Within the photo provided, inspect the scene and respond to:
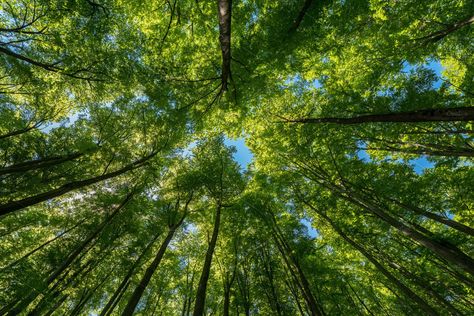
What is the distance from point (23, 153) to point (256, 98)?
9889 mm

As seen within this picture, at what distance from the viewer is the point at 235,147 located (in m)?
13.5

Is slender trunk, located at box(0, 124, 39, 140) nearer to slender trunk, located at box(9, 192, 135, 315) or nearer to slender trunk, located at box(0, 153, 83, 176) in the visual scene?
slender trunk, located at box(0, 153, 83, 176)

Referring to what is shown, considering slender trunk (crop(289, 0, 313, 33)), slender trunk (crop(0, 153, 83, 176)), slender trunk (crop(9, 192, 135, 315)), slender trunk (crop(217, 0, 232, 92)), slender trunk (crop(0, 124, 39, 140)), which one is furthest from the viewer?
slender trunk (crop(0, 124, 39, 140))

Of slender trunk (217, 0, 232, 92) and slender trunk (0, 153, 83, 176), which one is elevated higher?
slender trunk (0, 153, 83, 176)

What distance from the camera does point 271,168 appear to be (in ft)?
37.4

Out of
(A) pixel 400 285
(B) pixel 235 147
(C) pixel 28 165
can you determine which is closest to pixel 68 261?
(C) pixel 28 165

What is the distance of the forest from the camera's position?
5863 millimetres

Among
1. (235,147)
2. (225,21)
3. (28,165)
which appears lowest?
(225,21)

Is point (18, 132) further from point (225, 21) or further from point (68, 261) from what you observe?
point (225, 21)

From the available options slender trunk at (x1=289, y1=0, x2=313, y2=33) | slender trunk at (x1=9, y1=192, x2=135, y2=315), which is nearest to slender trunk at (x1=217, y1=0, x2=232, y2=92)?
slender trunk at (x1=289, y1=0, x2=313, y2=33)

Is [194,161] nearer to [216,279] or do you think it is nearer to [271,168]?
[271,168]

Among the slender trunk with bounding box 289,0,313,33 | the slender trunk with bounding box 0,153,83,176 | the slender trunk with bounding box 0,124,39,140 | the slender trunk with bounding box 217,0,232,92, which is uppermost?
the slender trunk with bounding box 0,124,39,140

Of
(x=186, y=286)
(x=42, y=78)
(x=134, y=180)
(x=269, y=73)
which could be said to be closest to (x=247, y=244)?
(x=186, y=286)

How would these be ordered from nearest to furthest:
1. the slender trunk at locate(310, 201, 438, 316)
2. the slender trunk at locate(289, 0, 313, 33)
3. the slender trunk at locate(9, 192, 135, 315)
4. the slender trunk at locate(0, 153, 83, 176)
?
the slender trunk at locate(289, 0, 313, 33) → the slender trunk at locate(0, 153, 83, 176) → the slender trunk at locate(310, 201, 438, 316) → the slender trunk at locate(9, 192, 135, 315)
